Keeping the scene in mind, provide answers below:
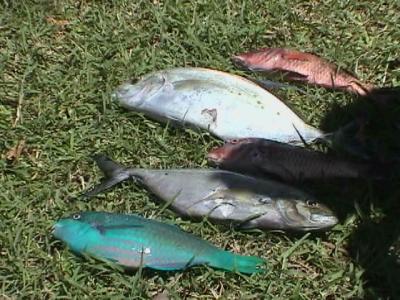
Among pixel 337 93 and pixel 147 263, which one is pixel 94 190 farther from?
pixel 337 93

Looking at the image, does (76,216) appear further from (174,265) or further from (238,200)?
(238,200)

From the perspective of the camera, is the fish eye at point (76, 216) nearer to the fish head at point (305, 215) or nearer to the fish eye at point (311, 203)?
the fish head at point (305, 215)

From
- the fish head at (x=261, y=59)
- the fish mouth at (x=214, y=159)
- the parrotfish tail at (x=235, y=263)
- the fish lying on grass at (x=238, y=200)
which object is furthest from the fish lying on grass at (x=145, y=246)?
the fish head at (x=261, y=59)

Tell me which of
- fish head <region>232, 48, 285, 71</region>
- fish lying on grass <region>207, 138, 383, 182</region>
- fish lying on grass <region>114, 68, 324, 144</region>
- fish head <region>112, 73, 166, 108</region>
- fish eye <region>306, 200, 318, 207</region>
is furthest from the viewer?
fish head <region>232, 48, 285, 71</region>

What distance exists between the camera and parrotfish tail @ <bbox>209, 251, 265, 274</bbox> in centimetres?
396

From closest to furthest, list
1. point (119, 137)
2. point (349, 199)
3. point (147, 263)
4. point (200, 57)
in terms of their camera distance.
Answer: point (147, 263) → point (349, 199) → point (119, 137) → point (200, 57)

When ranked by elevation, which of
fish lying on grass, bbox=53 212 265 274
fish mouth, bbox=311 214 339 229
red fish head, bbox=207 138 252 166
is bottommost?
fish lying on grass, bbox=53 212 265 274

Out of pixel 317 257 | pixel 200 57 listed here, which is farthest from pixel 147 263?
pixel 200 57

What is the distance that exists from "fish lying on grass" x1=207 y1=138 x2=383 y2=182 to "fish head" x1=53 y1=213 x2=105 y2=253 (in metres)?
0.65

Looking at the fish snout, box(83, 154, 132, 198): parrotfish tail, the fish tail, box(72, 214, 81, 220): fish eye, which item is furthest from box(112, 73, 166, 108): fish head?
the fish tail

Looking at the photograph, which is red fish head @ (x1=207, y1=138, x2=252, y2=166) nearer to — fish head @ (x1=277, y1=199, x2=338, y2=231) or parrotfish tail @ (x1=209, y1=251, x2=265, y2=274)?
fish head @ (x1=277, y1=199, x2=338, y2=231)

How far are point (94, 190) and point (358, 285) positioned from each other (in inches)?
46.4

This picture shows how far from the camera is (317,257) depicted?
4.07 meters

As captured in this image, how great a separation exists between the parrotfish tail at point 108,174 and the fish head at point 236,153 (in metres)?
0.38
